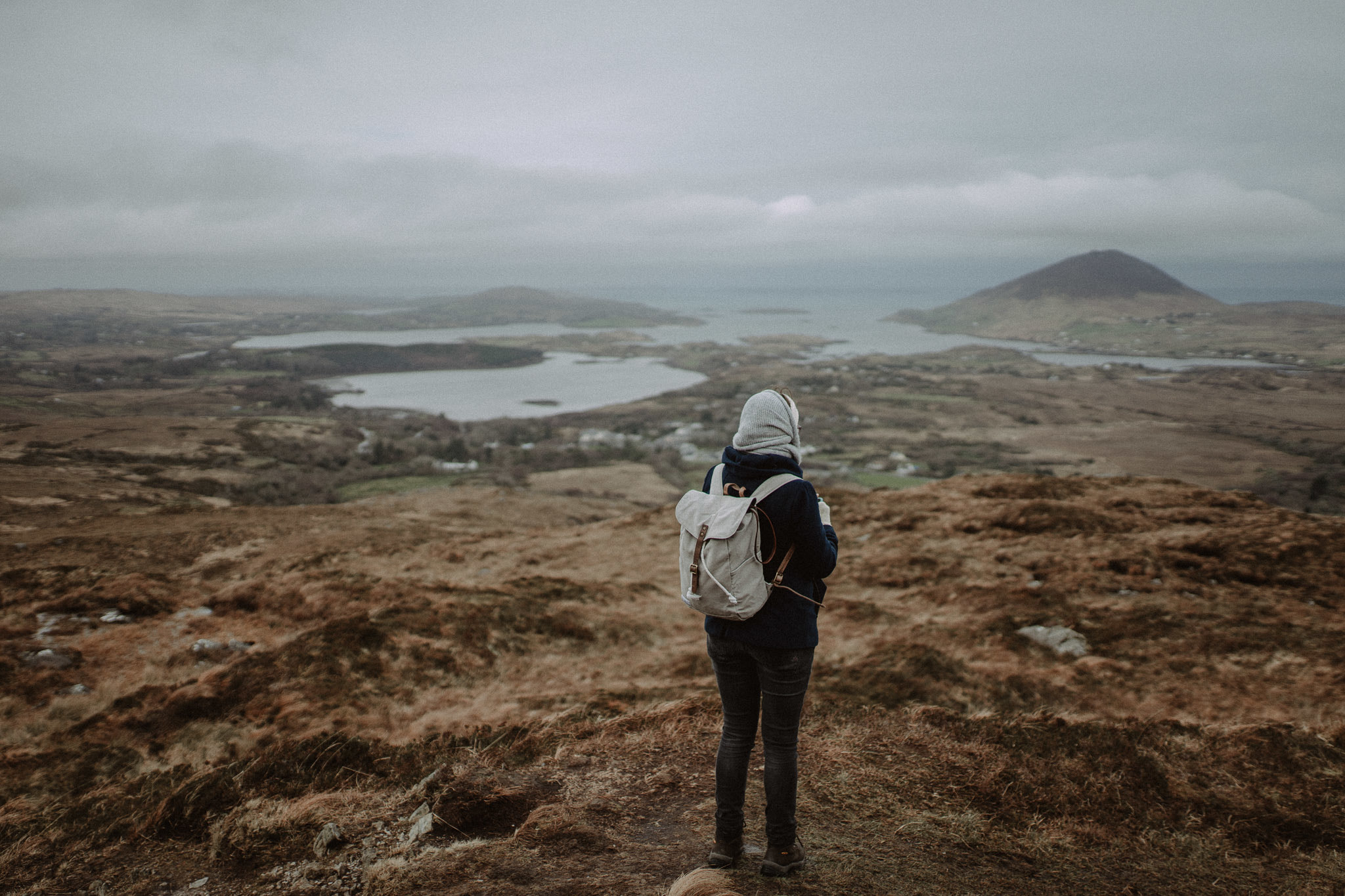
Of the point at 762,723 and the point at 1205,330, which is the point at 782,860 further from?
the point at 1205,330

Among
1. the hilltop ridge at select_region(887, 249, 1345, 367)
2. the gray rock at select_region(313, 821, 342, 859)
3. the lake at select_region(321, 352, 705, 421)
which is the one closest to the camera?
the gray rock at select_region(313, 821, 342, 859)

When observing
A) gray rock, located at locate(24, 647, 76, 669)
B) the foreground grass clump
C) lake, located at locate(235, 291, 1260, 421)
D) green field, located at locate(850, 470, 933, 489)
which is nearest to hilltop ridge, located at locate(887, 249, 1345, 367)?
lake, located at locate(235, 291, 1260, 421)

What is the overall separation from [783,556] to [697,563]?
0.49 meters

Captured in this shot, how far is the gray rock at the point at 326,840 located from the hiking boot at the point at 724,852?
295cm

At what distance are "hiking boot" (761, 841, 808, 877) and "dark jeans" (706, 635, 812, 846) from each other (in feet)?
0.14

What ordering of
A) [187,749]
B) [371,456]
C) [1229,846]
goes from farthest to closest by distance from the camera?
[371,456], [187,749], [1229,846]

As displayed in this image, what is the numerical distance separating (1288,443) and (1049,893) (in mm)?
58159

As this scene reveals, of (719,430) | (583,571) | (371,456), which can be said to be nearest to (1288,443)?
(719,430)

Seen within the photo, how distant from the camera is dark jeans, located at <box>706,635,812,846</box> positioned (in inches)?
146

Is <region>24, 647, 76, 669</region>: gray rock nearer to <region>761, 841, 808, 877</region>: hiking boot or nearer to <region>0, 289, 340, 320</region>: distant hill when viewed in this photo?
<region>761, 841, 808, 877</region>: hiking boot

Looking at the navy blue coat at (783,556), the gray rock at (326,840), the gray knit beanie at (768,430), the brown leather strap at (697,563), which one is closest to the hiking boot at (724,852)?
the navy blue coat at (783,556)

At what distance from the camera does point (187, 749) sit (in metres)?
6.82

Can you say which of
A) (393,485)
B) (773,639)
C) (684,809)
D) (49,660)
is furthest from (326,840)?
(393,485)

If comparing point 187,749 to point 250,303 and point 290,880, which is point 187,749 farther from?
point 250,303
